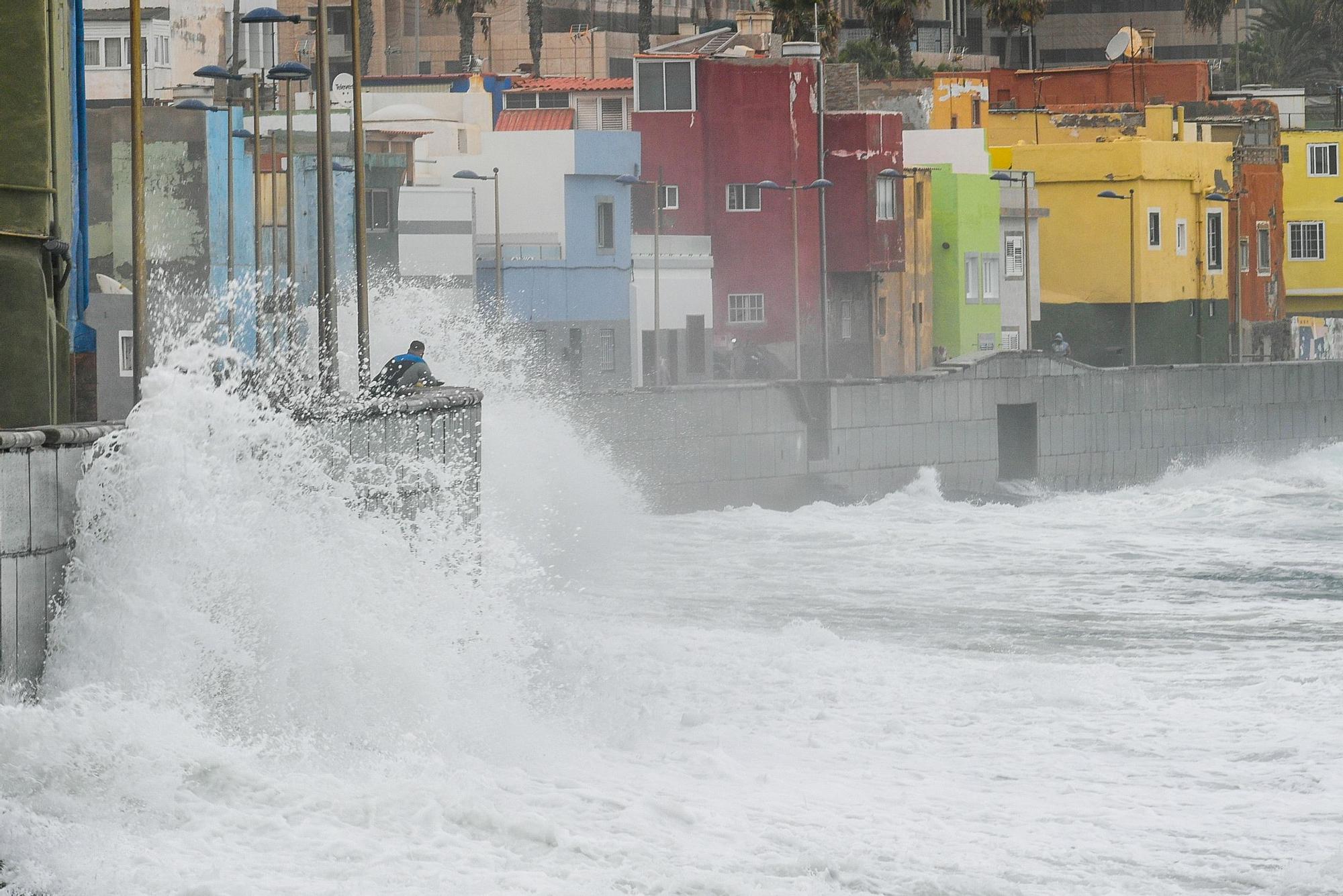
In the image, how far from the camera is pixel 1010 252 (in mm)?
55938

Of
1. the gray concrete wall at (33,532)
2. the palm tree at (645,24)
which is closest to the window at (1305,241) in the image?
the palm tree at (645,24)

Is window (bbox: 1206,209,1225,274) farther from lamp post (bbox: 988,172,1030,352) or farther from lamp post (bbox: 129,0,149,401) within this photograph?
lamp post (bbox: 129,0,149,401)

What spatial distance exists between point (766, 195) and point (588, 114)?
6.43m

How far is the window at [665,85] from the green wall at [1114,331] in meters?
13.1

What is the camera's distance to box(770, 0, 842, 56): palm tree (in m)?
57.3

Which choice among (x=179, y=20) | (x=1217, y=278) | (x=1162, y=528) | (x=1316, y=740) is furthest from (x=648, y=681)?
(x=1217, y=278)

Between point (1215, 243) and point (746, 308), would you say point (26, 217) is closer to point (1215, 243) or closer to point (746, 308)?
point (746, 308)

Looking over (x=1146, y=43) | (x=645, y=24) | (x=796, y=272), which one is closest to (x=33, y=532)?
(x=796, y=272)

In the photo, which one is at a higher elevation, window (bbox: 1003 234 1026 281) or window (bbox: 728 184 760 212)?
window (bbox: 728 184 760 212)

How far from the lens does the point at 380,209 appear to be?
44438mm

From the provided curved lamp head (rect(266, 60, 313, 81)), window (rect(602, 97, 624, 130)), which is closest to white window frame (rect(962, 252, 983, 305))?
window (rect(602, 97, 624, 130))

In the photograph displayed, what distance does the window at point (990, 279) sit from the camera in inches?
2144

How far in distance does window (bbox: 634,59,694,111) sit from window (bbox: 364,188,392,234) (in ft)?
23.4

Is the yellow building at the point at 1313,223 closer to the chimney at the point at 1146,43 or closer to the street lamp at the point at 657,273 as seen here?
the chimney at the point at 1146,43
